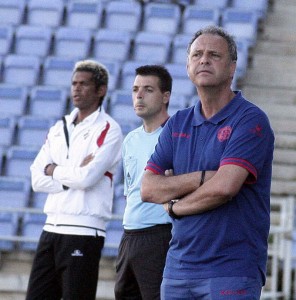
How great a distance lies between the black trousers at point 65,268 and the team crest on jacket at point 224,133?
227 centimetres

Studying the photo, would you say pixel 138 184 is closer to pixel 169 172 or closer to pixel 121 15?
pixel 169 172

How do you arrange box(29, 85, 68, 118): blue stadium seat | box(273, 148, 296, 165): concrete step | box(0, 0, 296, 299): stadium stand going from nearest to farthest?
box(0, 0, 296, 299): stadium stand < box(273, 148, 296, 165): concrete step < box(29, 85, 68, 118): blue stadium seat

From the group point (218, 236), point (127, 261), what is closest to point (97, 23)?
point (127, 261)

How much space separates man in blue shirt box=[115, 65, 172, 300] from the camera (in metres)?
5.69

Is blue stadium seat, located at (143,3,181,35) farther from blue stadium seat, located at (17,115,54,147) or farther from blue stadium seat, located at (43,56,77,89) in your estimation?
blue stadium seat, located at (17,115,54,147)

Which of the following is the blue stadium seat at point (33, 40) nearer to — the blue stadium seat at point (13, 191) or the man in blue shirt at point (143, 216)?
the blue stadium seat at point (13, 191)

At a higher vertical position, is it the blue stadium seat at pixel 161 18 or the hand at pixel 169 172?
the blue stadium seat at pixel 161 18

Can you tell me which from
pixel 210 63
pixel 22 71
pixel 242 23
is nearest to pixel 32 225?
pixel 22 71

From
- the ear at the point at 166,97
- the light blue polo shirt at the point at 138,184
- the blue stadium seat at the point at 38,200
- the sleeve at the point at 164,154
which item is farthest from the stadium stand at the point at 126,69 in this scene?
the sleeve at the point at 164,154

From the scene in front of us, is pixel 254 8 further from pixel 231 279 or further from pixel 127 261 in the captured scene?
pixel 231 279

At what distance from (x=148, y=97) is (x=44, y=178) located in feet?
3.31


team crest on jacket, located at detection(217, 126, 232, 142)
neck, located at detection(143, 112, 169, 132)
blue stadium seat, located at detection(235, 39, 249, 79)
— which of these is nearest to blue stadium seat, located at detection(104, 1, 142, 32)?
blue stadium seat, located at detection(235, 39, 249, 79)

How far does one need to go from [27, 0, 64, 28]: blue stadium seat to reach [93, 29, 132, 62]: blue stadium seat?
109 centimetres

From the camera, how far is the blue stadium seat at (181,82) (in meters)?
12.2
